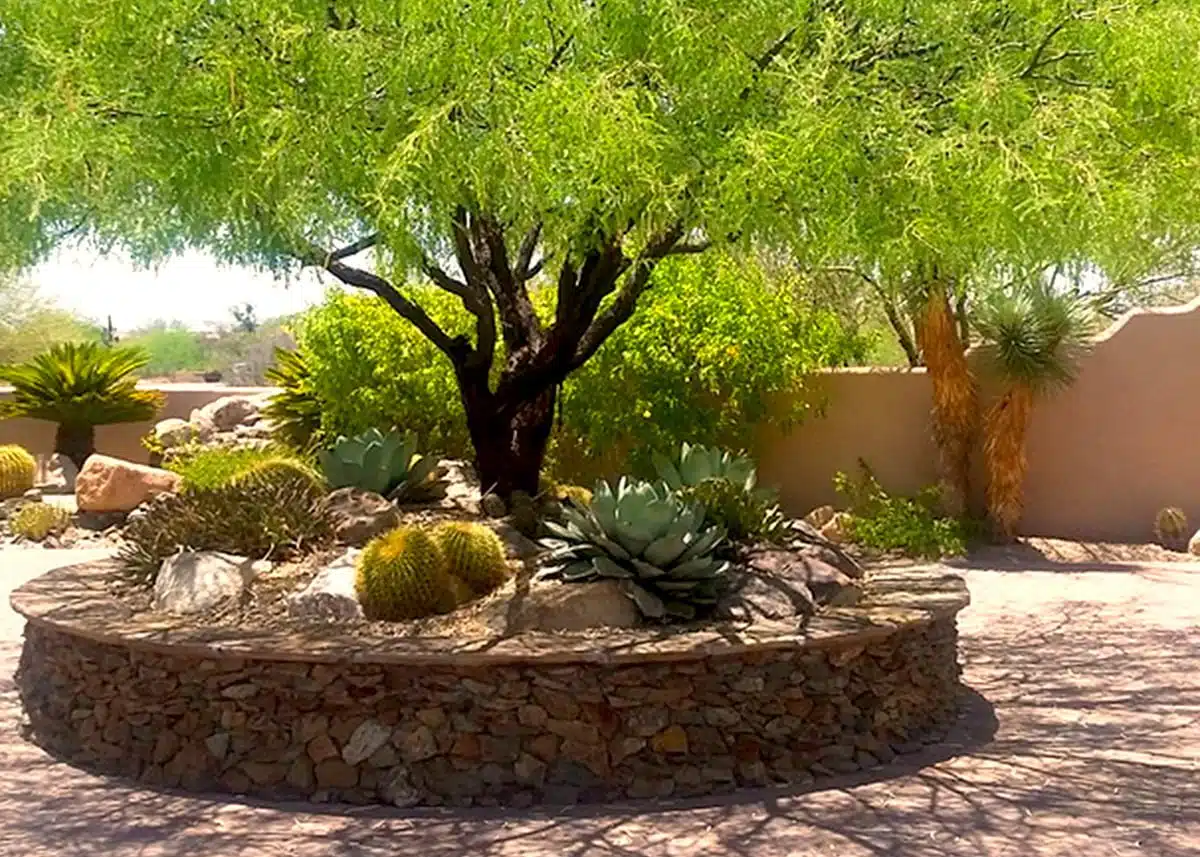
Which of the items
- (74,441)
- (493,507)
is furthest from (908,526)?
(74,441)

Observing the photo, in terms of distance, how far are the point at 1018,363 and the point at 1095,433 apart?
143cm

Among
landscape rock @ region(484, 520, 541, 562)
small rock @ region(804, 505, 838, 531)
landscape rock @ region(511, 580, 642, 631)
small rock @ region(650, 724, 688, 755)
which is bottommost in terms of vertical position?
small rock @ region(650, 724, 688, 755)

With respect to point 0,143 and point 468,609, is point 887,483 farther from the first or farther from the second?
point 0,143

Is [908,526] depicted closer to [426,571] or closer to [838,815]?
[426,571]

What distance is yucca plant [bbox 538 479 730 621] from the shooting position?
6.25 metres

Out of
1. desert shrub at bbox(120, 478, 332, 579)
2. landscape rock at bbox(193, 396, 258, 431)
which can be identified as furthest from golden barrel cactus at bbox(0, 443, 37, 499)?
desert shrub at bbox(120, 478, 332, 579)

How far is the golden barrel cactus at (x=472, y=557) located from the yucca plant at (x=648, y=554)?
277 mm

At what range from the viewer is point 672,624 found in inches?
241

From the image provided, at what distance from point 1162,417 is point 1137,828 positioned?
9.52 meters

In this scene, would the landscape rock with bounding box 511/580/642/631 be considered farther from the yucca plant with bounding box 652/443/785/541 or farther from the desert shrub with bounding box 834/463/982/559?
the desert shrub with bounding box 834/463/982/559

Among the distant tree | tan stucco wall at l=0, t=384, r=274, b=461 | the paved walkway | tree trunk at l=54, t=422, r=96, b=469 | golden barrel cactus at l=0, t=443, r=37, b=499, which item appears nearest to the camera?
the paved walkway

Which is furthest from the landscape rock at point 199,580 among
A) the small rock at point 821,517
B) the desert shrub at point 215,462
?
the small rock at point 821,517

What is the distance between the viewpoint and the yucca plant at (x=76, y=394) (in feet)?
57.9

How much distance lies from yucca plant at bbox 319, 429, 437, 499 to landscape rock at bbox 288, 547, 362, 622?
2.07 m
